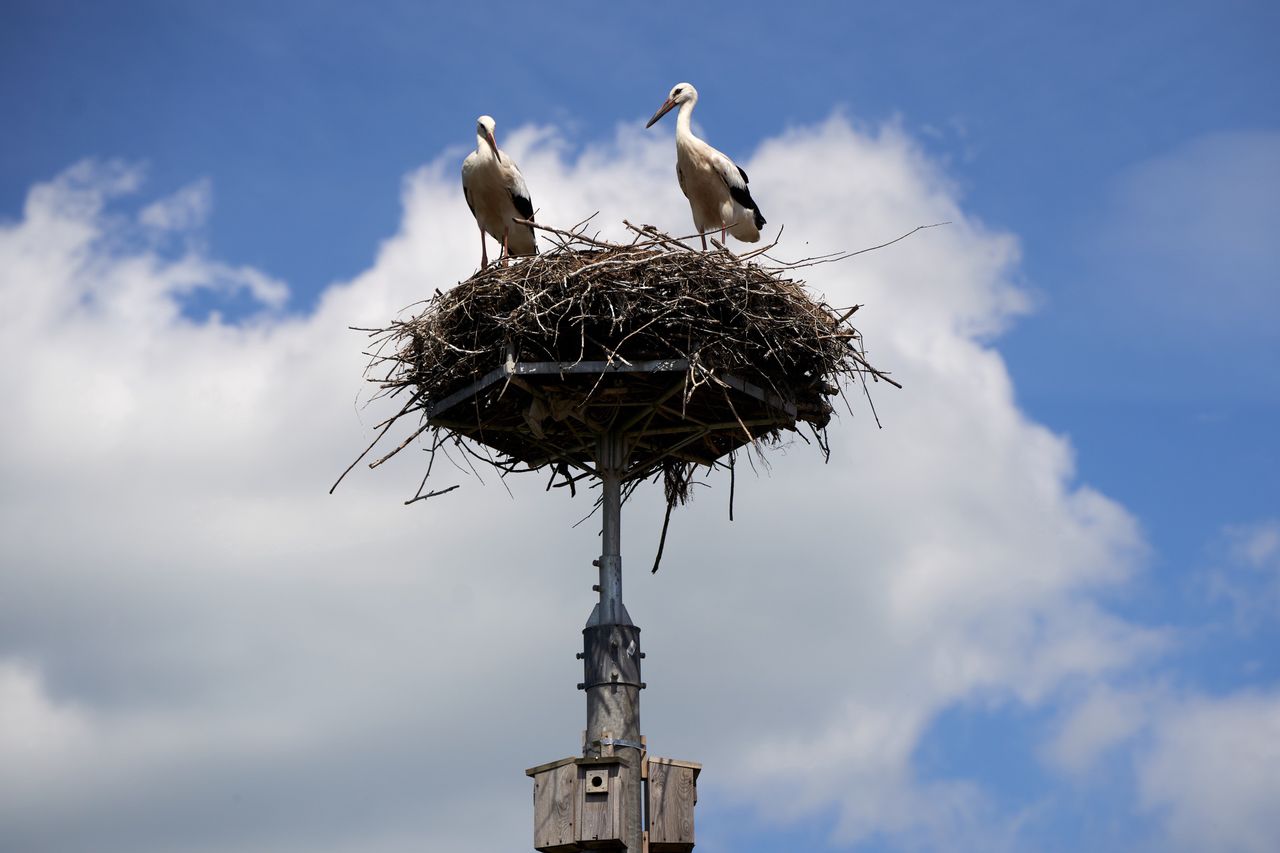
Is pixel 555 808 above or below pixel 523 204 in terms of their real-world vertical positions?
below

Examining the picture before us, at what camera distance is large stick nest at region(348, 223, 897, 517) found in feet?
30.3

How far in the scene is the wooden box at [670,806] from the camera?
859 cm

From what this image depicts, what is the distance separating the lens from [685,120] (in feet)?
44.1

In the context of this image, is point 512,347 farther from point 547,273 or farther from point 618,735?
point 618,735

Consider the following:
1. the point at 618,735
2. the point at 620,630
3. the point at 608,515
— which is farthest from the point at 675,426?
the point at 618,735

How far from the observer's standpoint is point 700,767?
29.1 feet

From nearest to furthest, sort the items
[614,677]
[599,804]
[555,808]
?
[599,804], [555,808], [614,677]

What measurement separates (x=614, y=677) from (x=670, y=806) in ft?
2.63

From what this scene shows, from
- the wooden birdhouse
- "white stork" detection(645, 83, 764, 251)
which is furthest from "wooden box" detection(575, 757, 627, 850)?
"white stork" detection(645, 83, 764, 251)

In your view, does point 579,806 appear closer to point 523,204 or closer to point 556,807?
point 556,807

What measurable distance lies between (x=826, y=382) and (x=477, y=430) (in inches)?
86.0

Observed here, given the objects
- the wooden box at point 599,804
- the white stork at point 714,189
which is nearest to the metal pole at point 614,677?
the wooden box at point 599,804

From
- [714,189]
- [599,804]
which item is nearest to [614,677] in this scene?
[599,804]

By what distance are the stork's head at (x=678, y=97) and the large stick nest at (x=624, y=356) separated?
3919 mm
